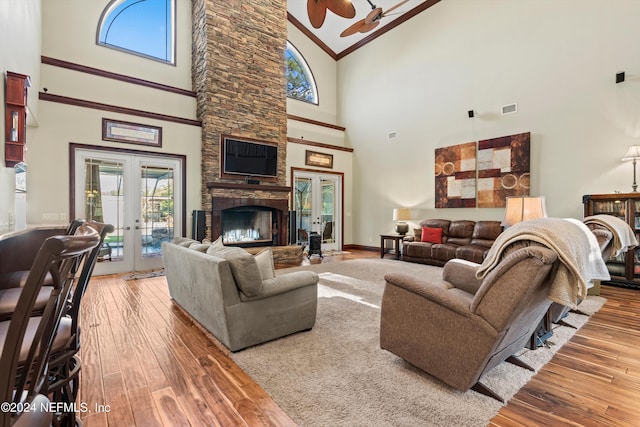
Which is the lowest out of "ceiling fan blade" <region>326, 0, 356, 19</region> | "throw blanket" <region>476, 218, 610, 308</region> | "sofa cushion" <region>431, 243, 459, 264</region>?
"sofa cushion" <region>431, 243, 459, 264</region>

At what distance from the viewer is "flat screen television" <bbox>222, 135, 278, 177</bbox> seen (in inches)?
244

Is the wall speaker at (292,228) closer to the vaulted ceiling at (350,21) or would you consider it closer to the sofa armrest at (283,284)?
the vaulted ceiling at (350,21)

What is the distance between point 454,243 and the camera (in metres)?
6.22

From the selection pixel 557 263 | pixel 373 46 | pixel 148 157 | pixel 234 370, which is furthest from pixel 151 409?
pixel 373 46

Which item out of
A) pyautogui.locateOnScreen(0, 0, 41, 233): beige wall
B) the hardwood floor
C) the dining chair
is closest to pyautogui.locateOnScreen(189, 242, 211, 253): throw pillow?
the hardwood floor

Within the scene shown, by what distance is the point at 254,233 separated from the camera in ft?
22.3

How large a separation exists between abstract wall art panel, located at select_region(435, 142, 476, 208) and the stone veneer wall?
3696mm

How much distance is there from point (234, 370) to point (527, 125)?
6427mm

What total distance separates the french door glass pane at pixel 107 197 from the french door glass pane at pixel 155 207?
1.14ft

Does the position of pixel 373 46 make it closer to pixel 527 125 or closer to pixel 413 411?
pixel 527 125

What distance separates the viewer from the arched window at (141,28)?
5.63m

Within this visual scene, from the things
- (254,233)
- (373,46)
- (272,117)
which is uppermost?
(373,46)

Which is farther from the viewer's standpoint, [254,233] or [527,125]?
[254,233]

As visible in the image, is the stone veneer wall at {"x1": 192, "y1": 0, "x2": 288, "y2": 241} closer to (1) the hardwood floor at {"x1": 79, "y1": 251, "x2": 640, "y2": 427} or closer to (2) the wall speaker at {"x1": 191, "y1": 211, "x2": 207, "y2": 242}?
(2) the wall speaker at {"x1": 191, "y1": 211, "x2": 207, "y2": 242}
